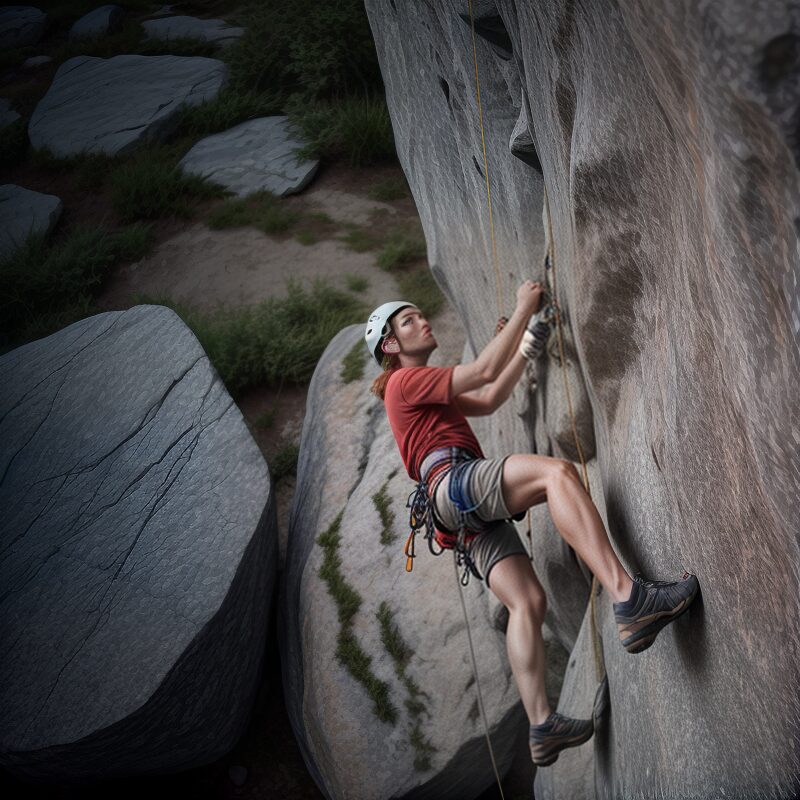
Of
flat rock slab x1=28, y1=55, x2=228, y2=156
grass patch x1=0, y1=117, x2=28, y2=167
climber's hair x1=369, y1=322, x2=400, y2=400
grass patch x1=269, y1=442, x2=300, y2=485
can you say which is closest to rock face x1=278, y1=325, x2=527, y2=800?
grass patch x1=269, y1=442, x2=300, y2=485

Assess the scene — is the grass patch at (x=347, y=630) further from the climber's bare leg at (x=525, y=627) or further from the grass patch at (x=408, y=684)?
the climber's bare leg at (x=525, y=627)

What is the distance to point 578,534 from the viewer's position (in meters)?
2.64

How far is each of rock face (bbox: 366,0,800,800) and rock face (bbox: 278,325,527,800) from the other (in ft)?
3.63

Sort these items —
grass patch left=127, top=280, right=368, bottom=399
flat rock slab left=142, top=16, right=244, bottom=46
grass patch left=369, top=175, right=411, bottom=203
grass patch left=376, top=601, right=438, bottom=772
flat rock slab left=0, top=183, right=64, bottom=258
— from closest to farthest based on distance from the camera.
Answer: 1. grass patch left=376, top=601, right=438, bottom=772
2. grass patch left=127, top=280, right=368, bottom=399
3. flat rock slab left=0, top=183, right=64, bottom=258
4. grass patch left=369, top=175, right=411, bottom=203
5. flat rock slab left=142, top=16, right=244, bottom=46

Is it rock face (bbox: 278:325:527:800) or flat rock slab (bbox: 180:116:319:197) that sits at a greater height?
flat rock slab (bbox: 180:116:319:197)

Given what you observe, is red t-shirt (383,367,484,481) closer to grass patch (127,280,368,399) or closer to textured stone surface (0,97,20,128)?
grass patch (127,280,368,399)

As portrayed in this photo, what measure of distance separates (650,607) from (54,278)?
878 cm

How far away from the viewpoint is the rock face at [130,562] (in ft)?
15.5

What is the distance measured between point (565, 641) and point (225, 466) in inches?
107

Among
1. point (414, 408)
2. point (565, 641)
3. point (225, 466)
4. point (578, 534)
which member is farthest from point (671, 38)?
point (225, 466)

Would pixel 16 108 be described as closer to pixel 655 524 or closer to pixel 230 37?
pixel 230 37

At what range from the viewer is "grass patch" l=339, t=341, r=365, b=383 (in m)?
6.82

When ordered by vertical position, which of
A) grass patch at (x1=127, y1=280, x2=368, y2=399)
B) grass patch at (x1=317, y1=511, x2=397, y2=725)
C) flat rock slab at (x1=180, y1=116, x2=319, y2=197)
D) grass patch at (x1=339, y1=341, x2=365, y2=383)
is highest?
flat rock slab at (x1=180, y1=116, x2=319, y2=197)

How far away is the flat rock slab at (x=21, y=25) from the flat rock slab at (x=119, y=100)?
2622mm
